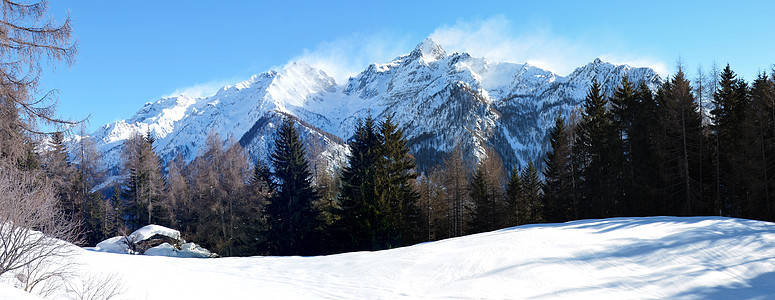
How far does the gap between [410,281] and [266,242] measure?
24.2 m

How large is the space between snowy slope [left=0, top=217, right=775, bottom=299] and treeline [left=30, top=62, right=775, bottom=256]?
14.9 m

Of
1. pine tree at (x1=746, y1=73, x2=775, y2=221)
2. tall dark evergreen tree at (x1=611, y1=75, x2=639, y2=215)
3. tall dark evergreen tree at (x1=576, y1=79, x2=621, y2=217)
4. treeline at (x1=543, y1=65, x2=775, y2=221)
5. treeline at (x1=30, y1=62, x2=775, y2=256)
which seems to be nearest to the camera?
pine tree at (x1=746, y1=73, x2=775, y2=221)

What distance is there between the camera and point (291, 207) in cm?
3139

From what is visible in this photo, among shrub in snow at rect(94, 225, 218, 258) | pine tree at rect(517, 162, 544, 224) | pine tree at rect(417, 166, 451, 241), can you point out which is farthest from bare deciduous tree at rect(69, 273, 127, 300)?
pine tree at rect(517, 162, 544, 224)

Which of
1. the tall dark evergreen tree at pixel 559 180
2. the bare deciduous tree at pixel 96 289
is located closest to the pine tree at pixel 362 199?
the tall dark evergreen tree at pixel 559 180

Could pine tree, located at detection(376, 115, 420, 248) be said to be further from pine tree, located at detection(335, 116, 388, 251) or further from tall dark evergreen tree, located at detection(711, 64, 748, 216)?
tall dark evergreen tree, located at detection(711, 64, 748, 216)

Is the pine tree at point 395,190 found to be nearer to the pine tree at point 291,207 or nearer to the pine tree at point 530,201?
the pine tree at point 291,207

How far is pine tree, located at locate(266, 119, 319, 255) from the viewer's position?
31.0m

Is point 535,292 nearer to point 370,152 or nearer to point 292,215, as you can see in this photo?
point 370,152

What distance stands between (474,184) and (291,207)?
18.4 metres

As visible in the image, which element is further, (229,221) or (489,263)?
(229,221)

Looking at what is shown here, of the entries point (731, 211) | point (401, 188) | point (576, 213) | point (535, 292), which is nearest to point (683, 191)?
point (731, 211)

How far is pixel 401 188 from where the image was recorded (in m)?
29.9

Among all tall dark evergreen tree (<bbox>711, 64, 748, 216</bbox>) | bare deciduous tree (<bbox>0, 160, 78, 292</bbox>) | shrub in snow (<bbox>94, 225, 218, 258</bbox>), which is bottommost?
shrub in snow (<bbox>94, 225, 218, 258</bbox>)
